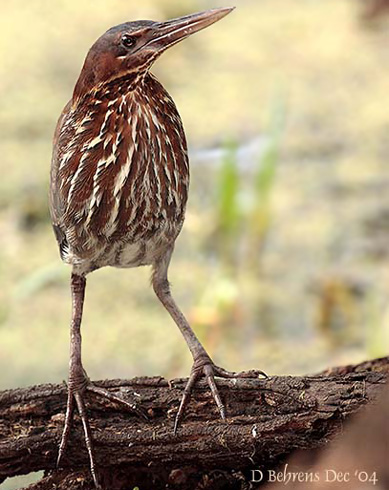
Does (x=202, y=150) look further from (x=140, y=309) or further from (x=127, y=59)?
(x=127, y=59)

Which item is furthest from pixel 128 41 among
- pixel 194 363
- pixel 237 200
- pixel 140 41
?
pixel 237 200

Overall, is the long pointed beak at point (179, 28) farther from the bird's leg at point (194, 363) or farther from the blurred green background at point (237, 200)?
the blurred green background at point (237, 200)

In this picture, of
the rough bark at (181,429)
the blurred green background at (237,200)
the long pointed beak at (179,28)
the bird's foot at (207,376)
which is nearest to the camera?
the long pointed beak at (179,28)

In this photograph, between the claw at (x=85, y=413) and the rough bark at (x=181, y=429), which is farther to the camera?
the claw at (x=85, y=413)

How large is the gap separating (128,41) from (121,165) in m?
0.32

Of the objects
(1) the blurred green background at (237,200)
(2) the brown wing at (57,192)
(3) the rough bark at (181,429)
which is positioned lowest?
(3) the rough bark at (181,429)

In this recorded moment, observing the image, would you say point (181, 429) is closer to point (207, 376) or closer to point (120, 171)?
point (207, 376)

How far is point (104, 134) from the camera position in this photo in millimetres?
2535

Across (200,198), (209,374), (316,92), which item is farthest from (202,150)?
(209,374)

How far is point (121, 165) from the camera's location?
2.55 metres

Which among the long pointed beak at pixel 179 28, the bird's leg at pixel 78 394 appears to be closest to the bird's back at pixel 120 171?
the long pointed beak at pixel 179 28

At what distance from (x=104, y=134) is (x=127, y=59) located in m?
0.22

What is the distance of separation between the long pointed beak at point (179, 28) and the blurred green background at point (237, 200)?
87.6 inches

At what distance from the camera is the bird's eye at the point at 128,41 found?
2381 mm
